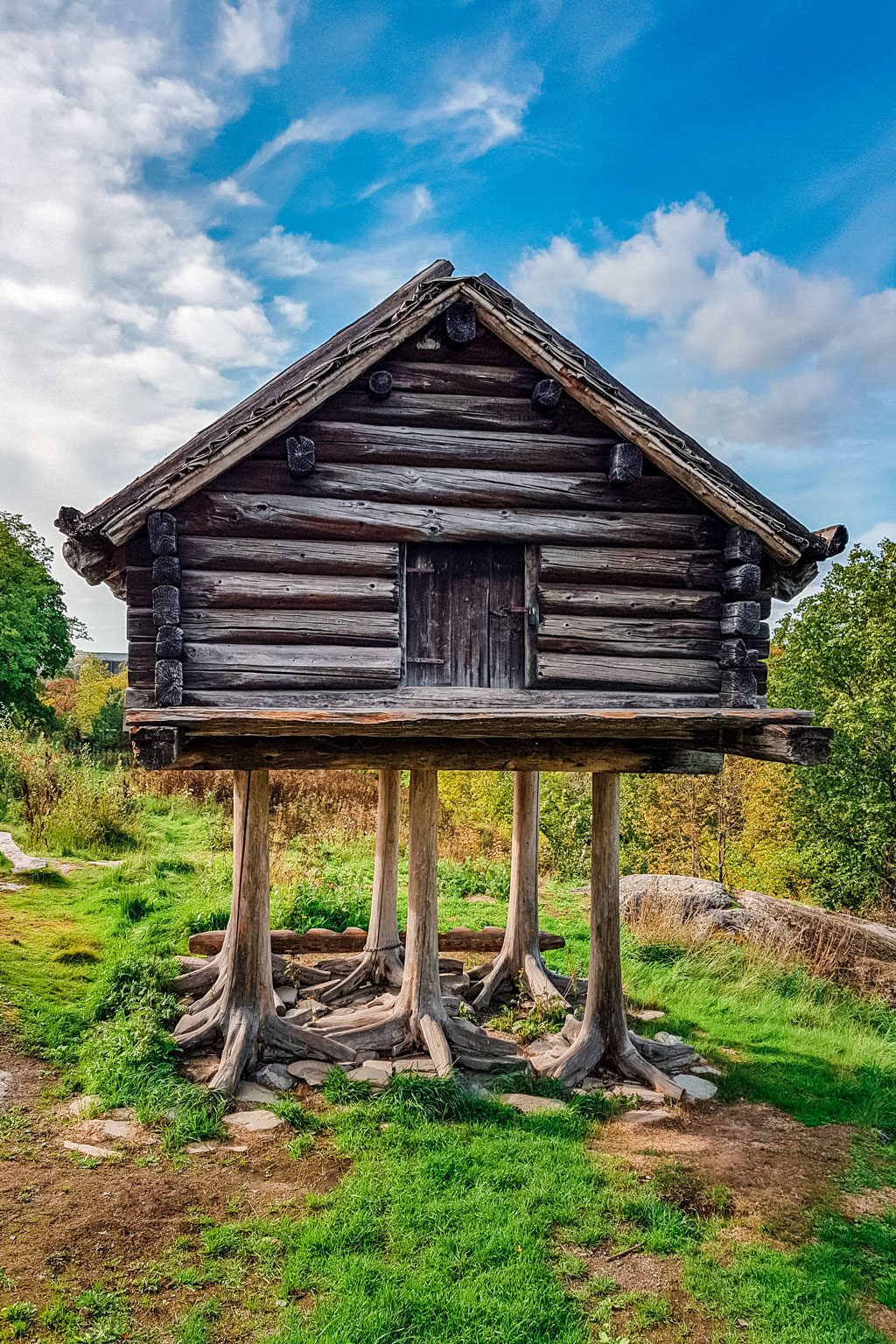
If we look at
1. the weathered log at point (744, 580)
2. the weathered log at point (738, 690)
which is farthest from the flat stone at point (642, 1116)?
the weathered log at point (744, 580)

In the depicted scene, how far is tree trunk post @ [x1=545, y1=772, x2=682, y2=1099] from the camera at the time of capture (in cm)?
794

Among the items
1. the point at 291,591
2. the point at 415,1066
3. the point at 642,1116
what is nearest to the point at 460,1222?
the point at 415,1066

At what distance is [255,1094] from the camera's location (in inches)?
284

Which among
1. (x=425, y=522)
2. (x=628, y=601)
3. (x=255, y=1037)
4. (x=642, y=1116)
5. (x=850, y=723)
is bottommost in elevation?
(x=642, y=1116)

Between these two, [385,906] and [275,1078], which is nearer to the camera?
[275,1078]

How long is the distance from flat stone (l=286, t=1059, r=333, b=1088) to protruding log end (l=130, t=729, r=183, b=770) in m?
3.73

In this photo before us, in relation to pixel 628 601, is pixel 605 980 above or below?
below

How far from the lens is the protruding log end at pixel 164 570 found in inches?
241

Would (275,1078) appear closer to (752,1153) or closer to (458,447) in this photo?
(752,1153)

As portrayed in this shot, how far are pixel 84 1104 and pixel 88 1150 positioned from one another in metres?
0.73

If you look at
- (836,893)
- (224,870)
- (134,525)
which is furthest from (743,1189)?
(836,893)

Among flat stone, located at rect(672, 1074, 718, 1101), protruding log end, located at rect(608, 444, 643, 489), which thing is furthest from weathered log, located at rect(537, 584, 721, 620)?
flat stone, located at rect(672, 1074, 718, 1101)

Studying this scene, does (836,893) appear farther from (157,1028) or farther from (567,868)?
(157,1028)

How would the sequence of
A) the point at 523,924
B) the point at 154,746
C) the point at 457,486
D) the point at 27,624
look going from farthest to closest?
the point at 27,624
the point at 523,924
the point at 457,486
the point at 154,746
